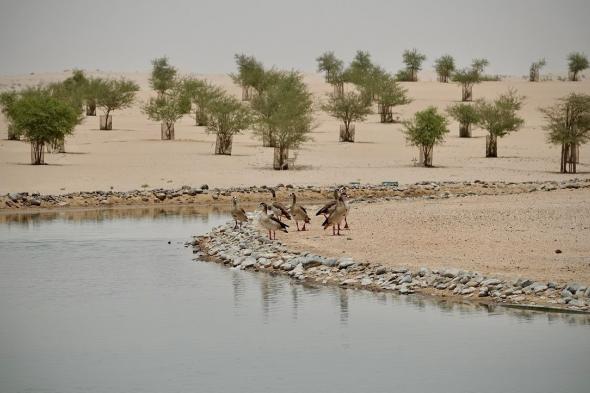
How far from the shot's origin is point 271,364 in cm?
1350

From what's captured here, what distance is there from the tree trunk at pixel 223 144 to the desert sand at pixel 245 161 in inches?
17.3

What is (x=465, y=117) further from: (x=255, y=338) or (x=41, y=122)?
(x=255, y=338)

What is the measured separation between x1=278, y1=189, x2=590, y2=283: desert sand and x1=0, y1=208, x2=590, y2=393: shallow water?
1884mm

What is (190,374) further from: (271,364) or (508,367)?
(508,367)

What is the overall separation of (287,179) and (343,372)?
28.8 meters

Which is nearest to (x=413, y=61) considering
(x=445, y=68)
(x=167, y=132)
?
(x=445, y=68)

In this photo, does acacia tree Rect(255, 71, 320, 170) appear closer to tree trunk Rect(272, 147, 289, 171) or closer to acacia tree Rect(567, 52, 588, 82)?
tree trunk Rect(272, 147, 289, 171)

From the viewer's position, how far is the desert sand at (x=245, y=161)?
1622 inches

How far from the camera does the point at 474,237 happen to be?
22.4 metres

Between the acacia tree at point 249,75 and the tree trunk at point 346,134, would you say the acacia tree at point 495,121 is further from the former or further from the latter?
the acacia tree at point 249,75

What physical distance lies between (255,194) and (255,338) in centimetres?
2306

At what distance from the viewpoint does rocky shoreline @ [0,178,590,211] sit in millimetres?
35969

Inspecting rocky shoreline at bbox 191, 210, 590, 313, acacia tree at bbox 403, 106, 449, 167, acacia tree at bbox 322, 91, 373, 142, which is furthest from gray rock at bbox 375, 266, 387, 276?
acacia tree at bbox 322, 91, 373, 142

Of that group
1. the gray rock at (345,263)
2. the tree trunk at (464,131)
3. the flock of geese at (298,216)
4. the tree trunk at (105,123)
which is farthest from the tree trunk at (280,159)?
the gray rock at (345,263)
